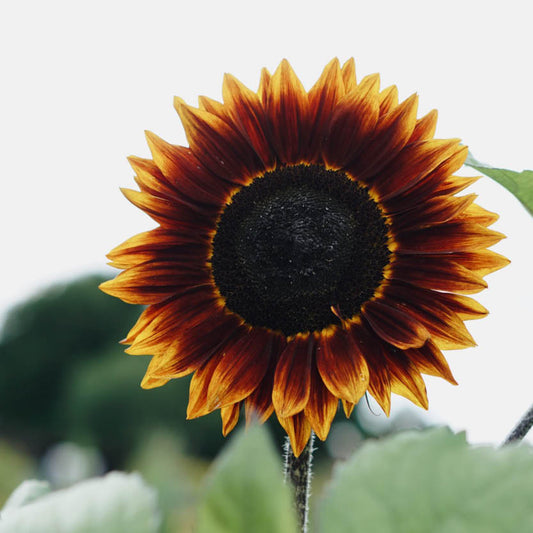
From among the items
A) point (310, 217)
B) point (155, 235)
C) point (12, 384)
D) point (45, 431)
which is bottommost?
point (45, 431)

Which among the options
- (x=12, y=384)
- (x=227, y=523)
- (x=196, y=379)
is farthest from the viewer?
(x=12, y=384)

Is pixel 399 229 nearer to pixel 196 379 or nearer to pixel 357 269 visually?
pixel 357 269

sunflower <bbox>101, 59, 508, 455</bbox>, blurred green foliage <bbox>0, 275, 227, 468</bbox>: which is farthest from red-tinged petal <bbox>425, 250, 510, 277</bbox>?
blurred green foliage <bbox>0, 275, 227, 468</bbox>

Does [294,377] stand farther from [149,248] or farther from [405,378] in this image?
[149,248]

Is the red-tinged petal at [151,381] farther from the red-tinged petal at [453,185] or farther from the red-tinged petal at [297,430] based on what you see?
the red-tinged petal at [453,185]

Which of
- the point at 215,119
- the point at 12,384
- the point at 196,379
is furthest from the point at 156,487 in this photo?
the point at 12,384

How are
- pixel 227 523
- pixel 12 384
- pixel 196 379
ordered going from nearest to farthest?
pixel 227 523 → pixel 196 379 → pixel 12 384

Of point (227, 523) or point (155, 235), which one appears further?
point (155, 235)

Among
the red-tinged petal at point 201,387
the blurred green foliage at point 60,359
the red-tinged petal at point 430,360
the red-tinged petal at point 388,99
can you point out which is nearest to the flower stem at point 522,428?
the red-tinged petal at point 430,360
